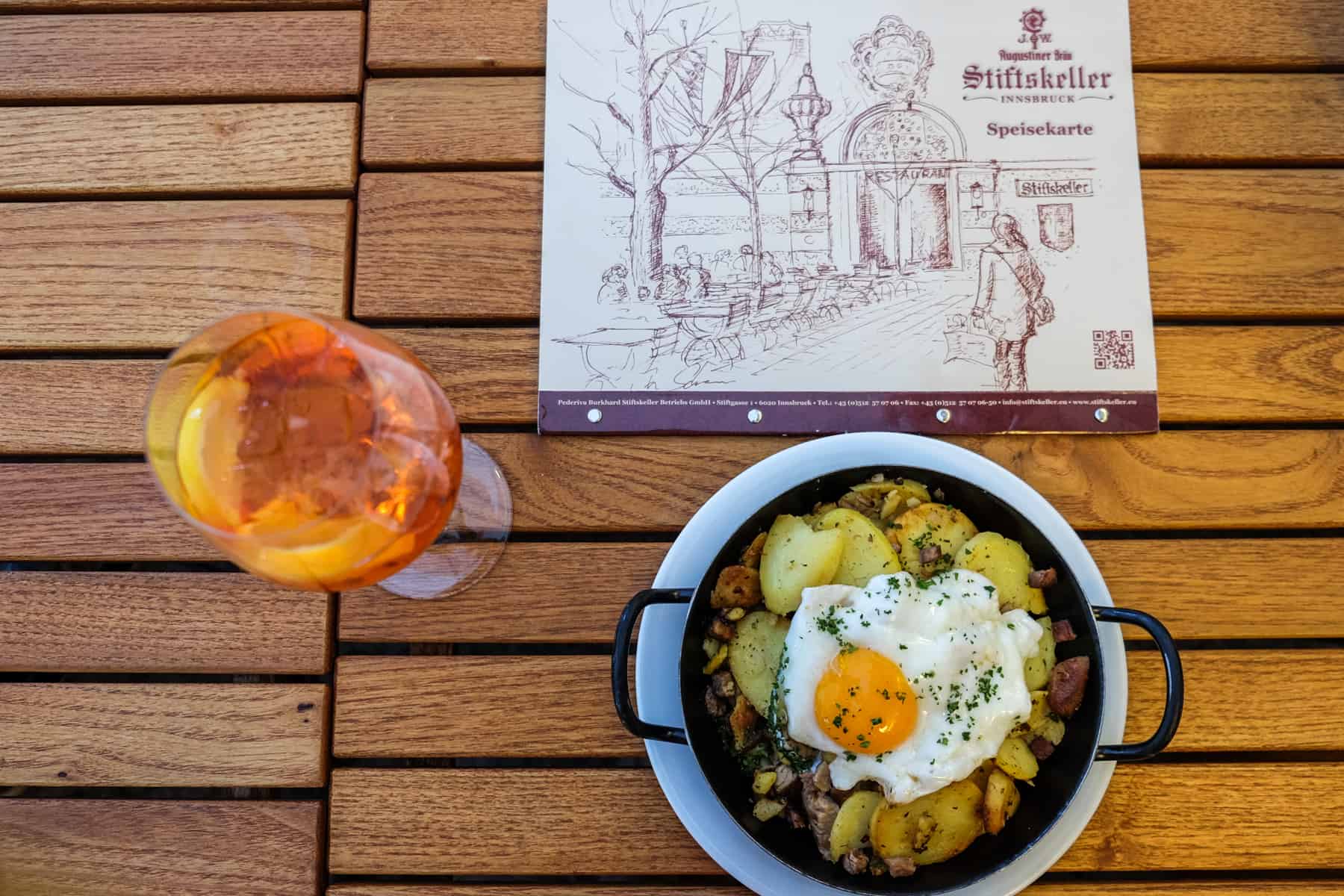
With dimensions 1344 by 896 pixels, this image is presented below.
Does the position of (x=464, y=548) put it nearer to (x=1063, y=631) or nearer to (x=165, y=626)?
(x=165, y=626)

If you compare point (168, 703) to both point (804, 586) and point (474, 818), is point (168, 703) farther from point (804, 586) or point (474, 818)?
point (804, 586)

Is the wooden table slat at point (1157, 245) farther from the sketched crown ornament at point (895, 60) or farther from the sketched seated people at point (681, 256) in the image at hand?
the sketched crown ornament at point (895, 60)

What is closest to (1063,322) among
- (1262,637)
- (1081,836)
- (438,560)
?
(1262,637)

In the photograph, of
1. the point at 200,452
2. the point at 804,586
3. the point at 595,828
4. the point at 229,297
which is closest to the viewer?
the point at 200,452

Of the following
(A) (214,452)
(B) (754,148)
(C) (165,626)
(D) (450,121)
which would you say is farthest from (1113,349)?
(C) (165,626)

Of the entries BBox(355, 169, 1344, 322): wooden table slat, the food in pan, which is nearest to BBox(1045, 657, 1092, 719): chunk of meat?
the food in pan

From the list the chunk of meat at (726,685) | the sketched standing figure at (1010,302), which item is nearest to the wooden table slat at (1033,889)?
the chunk of meat at (726,685)

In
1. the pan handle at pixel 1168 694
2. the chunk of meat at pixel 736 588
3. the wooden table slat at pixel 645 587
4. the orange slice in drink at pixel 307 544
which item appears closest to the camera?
the orange slice in drink at pixel 307 544
